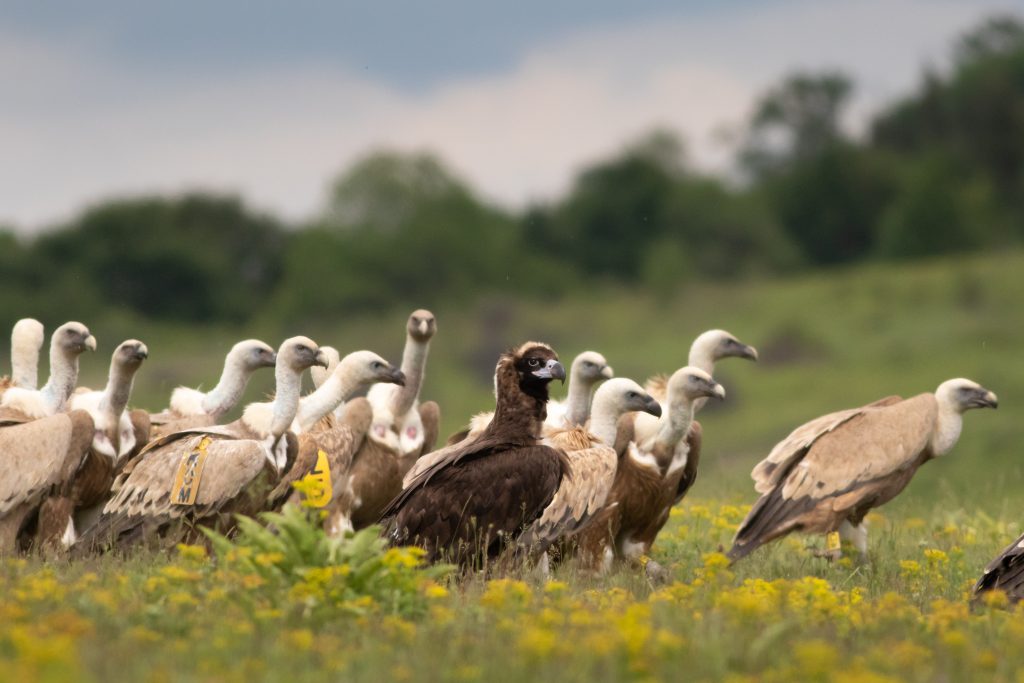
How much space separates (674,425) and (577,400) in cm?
97

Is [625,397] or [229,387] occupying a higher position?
[625,397]

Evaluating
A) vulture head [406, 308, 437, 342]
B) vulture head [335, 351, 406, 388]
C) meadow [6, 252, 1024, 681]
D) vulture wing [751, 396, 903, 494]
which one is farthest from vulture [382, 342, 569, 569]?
vulture head [406, 308, 437, 342]

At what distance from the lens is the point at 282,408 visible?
10094 mm

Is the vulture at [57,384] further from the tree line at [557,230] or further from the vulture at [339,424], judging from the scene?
the tree line at [557,230]

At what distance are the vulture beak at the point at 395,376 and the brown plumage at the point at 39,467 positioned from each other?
201cm

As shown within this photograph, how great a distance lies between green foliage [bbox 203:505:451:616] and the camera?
6.87 meters

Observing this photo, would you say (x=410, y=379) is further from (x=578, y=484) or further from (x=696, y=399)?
(x=578, y=484)

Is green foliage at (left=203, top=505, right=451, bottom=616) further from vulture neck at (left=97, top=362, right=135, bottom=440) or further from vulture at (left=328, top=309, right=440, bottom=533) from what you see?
vulture at (left=328, top=309, right=440, bottom=533)

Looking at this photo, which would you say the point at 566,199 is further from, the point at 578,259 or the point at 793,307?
the point at 793,307

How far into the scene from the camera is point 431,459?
972 cm

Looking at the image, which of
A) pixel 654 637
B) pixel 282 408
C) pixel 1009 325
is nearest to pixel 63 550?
pixel 282 408

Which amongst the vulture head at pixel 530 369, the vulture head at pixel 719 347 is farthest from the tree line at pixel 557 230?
the vulture head at pixel 530 369

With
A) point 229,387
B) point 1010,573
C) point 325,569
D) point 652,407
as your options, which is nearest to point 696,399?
point 652,407

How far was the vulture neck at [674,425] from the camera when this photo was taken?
34.9 ft
